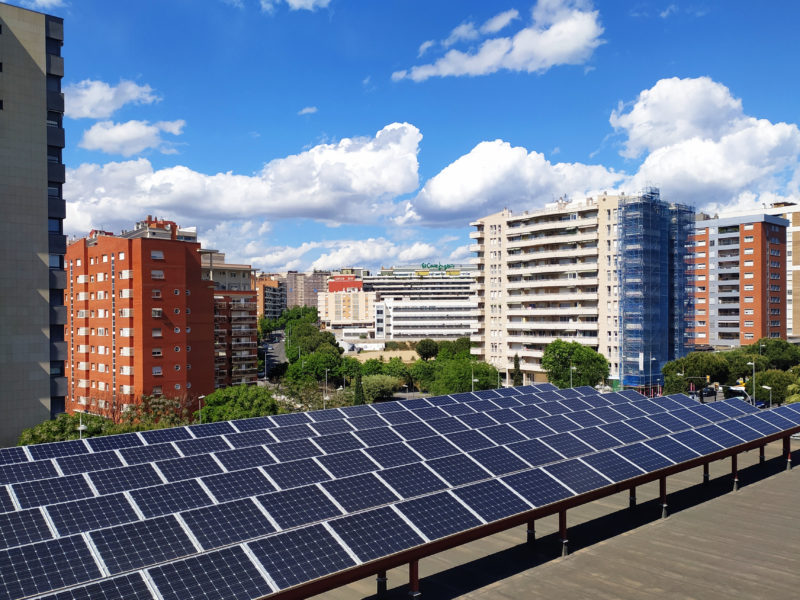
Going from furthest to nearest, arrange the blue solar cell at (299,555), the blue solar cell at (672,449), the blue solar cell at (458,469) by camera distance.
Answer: the blue solar cell at (672,449), the blue solar cell at (458,469), the blue solar cell at (299,555)

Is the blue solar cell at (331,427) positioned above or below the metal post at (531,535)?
above

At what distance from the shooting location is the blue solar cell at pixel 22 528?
15.1m

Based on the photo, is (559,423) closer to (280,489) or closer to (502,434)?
(502,434)

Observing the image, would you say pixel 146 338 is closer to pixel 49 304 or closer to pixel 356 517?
pixel 49 304

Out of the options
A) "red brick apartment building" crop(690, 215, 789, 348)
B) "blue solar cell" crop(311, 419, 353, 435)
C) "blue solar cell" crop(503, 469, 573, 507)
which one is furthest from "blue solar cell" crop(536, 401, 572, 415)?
"red brick apartment building" crop(690, 215, 789, 348)

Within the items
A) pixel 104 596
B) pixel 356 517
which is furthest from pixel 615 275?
pixel 104 596

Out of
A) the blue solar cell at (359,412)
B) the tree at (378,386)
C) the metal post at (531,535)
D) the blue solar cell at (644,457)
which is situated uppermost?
the blue solar cell at (359,412)

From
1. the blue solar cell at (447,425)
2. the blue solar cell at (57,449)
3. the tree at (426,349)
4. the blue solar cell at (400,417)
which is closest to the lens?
the blue solar cell at (57,449)

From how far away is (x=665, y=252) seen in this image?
10750cm

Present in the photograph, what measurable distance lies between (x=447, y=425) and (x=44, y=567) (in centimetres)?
1754

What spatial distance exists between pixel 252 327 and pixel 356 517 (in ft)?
312

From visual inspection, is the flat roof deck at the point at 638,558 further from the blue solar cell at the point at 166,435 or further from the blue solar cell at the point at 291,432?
the blue solar cell at the point at 166,435

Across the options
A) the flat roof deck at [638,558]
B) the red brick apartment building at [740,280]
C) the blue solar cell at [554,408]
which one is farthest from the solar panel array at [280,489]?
the red brick apartment building at [740,280]

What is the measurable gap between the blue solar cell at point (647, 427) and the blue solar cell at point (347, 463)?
52.1ft
